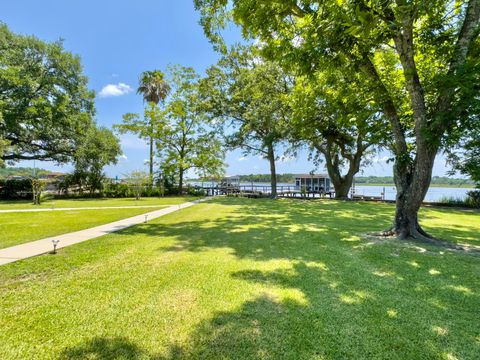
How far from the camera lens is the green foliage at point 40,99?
1684 cm

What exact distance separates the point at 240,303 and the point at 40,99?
2052 cm

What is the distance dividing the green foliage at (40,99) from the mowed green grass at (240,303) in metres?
17.1

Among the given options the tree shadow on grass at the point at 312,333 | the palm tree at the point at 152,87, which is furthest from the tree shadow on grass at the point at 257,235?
the palm tree at the point at 152,87

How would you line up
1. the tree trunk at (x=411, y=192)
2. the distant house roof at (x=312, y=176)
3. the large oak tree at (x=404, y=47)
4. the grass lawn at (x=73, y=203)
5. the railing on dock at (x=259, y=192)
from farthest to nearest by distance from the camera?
the distant house roof at (x=312, y=176) → the railing on dock at (x=259, y=192) → the grass lawn at (x=73, y=203) → the tree trunk at (x=411, y=192) → the large oak tree at (x=404, y=47)

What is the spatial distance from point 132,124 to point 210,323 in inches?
829

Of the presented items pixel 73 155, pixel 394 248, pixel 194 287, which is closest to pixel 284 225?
pixel 394 248

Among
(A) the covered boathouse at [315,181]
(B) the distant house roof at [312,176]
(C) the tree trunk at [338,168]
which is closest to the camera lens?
(C) the tree trunk at [338,168]

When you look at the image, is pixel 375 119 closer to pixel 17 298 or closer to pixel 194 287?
pixel 194 287

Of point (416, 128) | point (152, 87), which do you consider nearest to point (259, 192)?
point (152, 87)

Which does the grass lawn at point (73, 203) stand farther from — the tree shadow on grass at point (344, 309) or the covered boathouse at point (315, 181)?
the covered boathouse at point (315, 181)

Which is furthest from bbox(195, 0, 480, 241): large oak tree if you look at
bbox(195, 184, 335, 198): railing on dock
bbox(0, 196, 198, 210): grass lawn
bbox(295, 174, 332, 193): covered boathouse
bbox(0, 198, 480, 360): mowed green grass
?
bbox(295, 174, 332, 193): covered boathouse

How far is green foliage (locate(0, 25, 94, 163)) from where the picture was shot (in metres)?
16.8

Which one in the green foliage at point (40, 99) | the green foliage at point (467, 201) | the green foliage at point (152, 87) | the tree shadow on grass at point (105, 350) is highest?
the green foliage at point (152, 87)

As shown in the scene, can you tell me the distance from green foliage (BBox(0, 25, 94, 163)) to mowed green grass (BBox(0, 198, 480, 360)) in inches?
673
